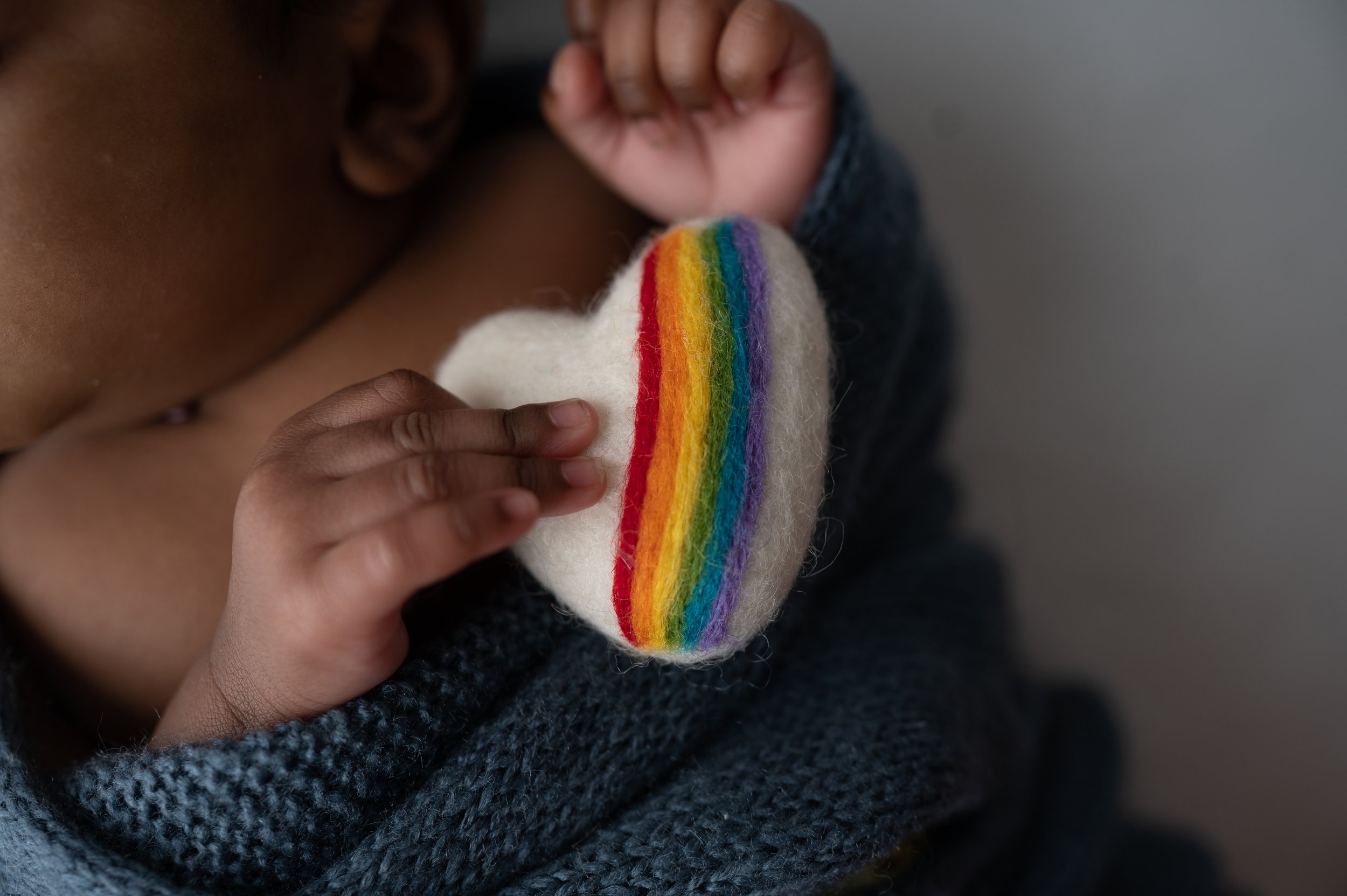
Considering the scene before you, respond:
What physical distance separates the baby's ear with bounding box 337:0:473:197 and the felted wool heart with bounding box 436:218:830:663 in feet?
0.96

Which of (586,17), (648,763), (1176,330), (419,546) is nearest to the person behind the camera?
(419,546)

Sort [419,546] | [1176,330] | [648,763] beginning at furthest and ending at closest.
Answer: [1176,330], [648,763], [419,546]

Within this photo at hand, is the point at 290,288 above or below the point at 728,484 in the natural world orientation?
above

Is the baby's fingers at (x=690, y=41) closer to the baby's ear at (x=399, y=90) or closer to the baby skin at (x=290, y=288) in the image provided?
the baby skin at (x=290, y=288)

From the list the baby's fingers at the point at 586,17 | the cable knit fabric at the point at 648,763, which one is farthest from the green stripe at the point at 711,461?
the baby's fingers at the point at 586,17

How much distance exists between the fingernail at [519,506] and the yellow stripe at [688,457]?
2.9 inches

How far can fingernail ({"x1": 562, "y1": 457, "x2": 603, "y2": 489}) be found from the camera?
1.76 feet

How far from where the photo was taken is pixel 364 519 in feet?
1.67

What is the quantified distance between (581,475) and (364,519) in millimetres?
116

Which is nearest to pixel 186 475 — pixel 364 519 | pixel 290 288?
pixel 290 288

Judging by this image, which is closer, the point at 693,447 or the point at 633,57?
the point at 693,447

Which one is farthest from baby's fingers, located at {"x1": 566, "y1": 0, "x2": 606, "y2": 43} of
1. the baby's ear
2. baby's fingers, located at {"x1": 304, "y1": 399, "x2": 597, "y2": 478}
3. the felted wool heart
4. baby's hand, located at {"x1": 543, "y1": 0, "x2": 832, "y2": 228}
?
baby's fingers, located at {"x1": 304, "y1": 399, "x2": 597, "y2": 478}

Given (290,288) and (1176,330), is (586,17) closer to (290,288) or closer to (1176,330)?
(290,288)

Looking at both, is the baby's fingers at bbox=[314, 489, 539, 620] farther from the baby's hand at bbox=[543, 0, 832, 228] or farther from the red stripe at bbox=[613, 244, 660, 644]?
A: the baby's hand at bbox=[543, 0, 832, 228]
